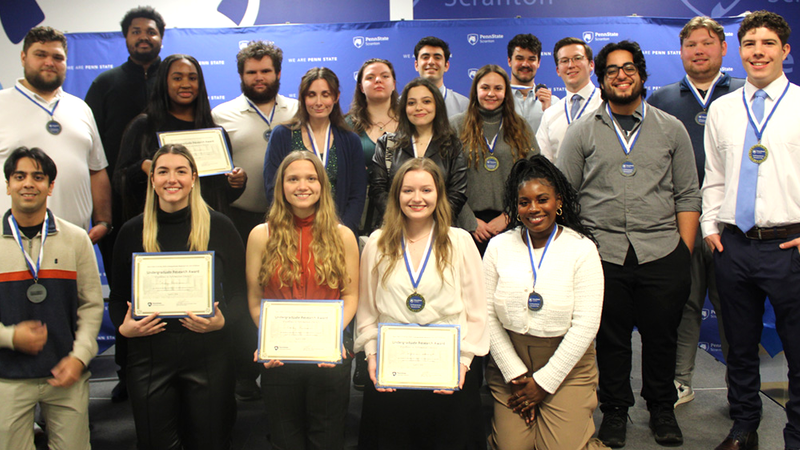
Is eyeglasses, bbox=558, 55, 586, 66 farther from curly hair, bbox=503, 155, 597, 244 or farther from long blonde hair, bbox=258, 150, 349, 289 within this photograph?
long blonde hair, bbox=258, 150, 349, 289

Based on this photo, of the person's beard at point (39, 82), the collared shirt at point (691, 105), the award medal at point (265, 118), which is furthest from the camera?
the award medal at point (265, 118)

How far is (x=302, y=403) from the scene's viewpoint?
266 centimetres

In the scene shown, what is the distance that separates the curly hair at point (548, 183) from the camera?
295 centimetres

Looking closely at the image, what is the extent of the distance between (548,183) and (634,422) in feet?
5.80

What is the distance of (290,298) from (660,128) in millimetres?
2345

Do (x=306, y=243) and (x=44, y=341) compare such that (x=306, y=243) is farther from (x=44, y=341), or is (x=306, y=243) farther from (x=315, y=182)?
(x=44, y=341)

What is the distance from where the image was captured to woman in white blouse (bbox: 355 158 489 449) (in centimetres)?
268

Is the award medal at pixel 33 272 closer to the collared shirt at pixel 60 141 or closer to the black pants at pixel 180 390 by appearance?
the black pants at pixel 180 390

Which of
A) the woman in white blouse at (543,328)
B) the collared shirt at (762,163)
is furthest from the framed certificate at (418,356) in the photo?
the collared shirt at (762,163)

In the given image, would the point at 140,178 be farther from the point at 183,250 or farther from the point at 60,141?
the point at 183,250

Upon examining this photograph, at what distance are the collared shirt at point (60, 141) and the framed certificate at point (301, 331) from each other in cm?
184

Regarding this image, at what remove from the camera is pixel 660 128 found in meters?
3.20

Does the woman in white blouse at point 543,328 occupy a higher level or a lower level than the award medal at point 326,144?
lower

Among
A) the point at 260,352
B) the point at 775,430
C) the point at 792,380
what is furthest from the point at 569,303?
the point at 775,430
